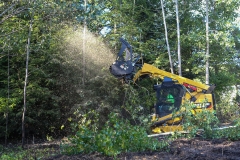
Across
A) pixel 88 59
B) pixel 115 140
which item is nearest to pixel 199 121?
pixel 115 140

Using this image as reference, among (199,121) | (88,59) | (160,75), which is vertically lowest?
(199,121)

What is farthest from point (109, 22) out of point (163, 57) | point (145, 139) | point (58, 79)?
point (145, 139)

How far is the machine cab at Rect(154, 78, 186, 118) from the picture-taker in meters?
9.48

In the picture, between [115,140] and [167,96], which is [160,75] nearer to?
[167,96]

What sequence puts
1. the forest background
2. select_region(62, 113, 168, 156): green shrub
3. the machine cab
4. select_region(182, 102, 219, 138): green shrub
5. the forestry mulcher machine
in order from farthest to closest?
the forest background, the machine cab, the forestry mulcher machine, select_region(182, 102, 219, 138): green shrub, select_region(62, 113, 168, 156): green shrub

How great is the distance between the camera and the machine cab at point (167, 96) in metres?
9.48

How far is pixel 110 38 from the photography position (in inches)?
571

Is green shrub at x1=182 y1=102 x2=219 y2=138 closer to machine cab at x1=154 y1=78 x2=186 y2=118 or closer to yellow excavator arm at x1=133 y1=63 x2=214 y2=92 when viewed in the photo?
machine cab at x1=154 y1=78 x2=186 y2=118

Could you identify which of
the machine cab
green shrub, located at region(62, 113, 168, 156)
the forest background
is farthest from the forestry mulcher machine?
green shrub, located at region(62, 113, 168, 156)

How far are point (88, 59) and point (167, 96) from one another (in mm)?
5190

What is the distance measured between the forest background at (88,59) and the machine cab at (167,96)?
337 millimetres

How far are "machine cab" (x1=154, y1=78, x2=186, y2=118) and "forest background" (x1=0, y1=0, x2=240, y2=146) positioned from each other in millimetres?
337

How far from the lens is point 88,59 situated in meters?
13.5

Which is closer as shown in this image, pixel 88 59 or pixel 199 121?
pixel 199 121
